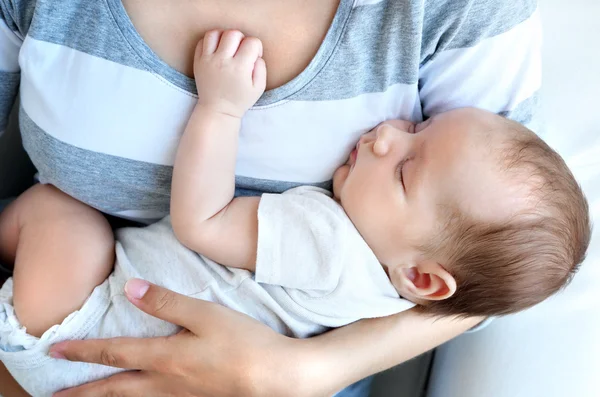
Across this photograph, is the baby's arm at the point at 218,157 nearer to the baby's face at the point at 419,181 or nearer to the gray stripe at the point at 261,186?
the gray stripe at the point at 261,186

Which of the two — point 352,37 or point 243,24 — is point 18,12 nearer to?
point 243,24

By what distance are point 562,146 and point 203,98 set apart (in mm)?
714

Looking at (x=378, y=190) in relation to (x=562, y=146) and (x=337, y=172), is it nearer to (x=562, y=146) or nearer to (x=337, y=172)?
(x=337, y=172)

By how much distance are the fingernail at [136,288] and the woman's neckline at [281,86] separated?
0.27 m

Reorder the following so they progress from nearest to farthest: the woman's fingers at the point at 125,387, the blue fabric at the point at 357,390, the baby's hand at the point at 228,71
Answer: the baby's hand at the point at 228,71
the woman's fingers at the point at 125,387
the blue fabric at the point at 357,390

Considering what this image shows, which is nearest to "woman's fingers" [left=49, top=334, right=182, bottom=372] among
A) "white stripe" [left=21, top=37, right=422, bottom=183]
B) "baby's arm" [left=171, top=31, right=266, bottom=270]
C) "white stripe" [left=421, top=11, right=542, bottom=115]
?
"baby's arm" [left=171, top=31, right=266, bottom=270]

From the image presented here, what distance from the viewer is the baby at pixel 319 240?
727mm

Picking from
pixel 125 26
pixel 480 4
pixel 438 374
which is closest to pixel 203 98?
pixel 125 26

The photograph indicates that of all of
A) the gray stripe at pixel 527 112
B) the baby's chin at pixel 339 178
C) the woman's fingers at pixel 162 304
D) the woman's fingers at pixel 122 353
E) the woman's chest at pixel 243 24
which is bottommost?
the woman's fingers at pixel 122 353

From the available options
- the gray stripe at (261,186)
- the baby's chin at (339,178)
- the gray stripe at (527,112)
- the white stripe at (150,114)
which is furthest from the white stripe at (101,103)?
the gray stripe at (527,112)

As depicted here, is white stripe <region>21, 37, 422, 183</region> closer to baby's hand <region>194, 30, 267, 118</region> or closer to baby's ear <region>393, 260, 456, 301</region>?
baby's hand <region>194, 30, 267, 118</region>

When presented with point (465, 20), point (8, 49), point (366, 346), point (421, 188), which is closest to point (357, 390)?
point (366, 346)

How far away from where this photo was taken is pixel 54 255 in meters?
0.82

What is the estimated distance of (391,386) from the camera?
→ 1.27 m
